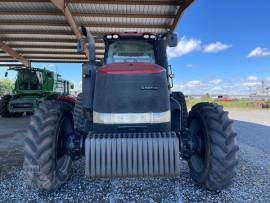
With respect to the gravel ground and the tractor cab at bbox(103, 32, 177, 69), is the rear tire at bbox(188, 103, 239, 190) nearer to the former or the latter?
the gravel ground

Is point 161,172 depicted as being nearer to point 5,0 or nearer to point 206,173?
point 206,173

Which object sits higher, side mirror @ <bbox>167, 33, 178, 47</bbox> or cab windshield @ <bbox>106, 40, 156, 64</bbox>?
side mirror @ <bbox>167, 33, 178, 47</bbox>

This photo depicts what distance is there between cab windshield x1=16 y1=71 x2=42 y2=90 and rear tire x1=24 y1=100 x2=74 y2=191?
44.4ft

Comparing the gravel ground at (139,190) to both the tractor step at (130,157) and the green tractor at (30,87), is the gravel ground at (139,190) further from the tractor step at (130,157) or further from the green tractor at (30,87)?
the green tractor at (30,87)

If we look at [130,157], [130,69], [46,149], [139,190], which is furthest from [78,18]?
[130,157]

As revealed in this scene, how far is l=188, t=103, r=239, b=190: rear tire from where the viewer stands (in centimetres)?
395

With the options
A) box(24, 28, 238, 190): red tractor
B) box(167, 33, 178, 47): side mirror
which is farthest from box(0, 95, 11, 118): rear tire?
box(167, 33, 178, 47): side mirror

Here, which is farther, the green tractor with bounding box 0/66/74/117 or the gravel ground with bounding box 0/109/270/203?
the green tractor with bounding box 0/66/74/117

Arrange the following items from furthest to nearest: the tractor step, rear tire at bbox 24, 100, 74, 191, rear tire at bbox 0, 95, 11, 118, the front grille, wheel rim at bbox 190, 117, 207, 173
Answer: rear tire at bbox 0, 95, 11, 118
the front grille
wheel rim at bbox 190, 117, 207, 173
rear tire at bbox 24, 100, 74, 191
the tractor step

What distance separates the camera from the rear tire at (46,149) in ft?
12.8

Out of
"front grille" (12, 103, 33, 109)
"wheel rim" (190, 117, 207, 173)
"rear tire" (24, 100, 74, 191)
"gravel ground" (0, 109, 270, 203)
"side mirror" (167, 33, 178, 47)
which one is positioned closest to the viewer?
"rear tire" (24, 100, 74, 191)

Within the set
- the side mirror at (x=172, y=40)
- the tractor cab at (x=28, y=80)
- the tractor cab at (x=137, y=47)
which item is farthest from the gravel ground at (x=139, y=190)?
the tractor cab at (x=28, y=80)

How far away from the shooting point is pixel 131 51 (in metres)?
5.27

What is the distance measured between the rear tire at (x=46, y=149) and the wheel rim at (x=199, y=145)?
1.93 meters
